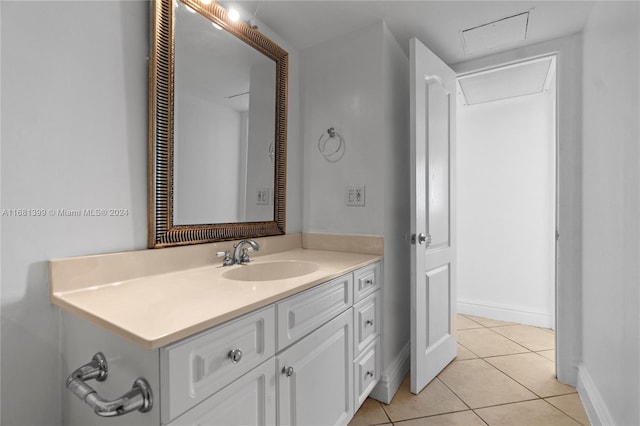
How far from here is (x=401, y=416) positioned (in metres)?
1.67

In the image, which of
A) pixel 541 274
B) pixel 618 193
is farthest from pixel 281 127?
pixel 541 274

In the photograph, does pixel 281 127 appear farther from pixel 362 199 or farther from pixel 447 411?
pixel 447 411

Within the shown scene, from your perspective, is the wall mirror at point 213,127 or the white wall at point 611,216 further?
the wall mirror at point 213,127

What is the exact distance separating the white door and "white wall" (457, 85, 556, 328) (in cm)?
113

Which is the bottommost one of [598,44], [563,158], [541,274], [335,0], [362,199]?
[541,274]

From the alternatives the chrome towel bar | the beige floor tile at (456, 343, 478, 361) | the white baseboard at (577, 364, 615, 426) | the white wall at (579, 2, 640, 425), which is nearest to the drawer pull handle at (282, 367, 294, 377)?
the chrome towel bar

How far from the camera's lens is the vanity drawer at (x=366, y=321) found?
4.98 ft

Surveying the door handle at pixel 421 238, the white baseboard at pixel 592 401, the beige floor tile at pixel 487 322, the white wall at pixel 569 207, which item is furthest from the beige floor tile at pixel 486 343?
the door handle at pixel 421 238

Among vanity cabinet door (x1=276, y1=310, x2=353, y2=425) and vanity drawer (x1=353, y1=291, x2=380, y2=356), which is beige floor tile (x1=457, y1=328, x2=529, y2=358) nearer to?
vanity drawer (x1=353, y1=291, x2=380, y2=356)

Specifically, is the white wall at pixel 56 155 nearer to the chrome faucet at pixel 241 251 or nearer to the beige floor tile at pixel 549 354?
the chrome faucet at pixel 241 251

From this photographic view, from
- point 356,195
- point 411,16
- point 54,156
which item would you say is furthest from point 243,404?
point 411,16

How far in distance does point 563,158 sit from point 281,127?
1738 mm

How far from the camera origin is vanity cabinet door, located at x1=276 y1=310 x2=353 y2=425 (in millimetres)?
1070

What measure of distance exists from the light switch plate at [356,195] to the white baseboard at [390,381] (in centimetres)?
97
